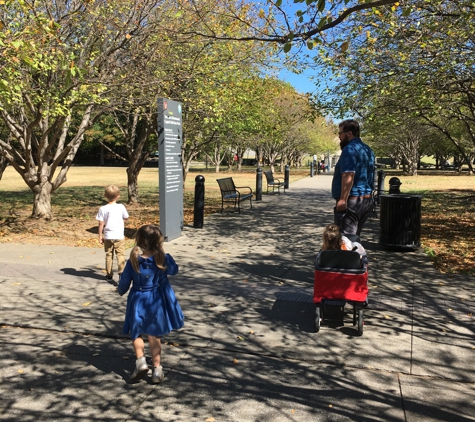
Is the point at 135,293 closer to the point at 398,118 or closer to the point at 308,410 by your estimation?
the point at 308,410

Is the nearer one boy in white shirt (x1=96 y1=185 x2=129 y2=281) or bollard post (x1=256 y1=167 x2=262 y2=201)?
boy in white shirt (x1=96 y1=185 x2=129 y2=281)

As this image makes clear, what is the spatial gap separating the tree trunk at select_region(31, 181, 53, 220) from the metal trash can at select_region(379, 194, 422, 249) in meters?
7.85

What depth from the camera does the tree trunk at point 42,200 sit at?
11445 millimetres

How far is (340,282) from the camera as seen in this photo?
182 inches

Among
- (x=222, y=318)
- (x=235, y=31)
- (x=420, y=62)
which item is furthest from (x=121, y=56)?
(x=222, y=318)

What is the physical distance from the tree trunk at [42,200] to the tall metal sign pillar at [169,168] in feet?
11.9

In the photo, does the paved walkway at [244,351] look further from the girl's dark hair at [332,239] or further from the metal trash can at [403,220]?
the metal trash can at [403,220]

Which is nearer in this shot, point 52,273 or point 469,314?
point 469,314

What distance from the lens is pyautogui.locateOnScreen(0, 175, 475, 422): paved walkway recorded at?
332 cm

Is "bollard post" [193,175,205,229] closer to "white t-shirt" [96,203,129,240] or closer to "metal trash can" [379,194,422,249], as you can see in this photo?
"metal trash can" [379,194,422,249]

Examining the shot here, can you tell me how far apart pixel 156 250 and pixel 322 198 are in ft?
52.9

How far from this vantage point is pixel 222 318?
199 inches

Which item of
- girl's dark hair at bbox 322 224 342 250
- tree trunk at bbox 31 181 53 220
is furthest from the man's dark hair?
tree trunk at bbox 31 181 53 220

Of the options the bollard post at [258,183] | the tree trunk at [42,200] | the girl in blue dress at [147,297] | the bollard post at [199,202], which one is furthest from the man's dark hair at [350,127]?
the bollard post at [258,183]
